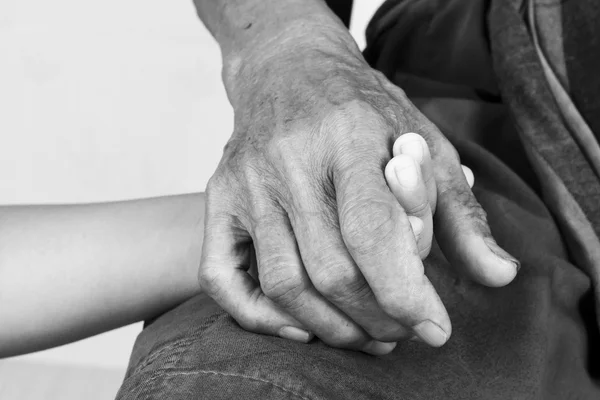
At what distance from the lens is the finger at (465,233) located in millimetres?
367

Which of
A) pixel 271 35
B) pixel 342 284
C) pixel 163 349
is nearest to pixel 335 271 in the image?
pixel 342 284

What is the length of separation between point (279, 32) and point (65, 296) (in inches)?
12.1

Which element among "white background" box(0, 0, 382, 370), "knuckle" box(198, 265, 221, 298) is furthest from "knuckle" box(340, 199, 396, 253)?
"white background" box(0, 0, 382, 370)

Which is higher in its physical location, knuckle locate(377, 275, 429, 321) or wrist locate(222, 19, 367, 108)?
wrist locate(222, 19, 367, 108)

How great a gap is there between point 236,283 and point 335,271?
0.09 meters

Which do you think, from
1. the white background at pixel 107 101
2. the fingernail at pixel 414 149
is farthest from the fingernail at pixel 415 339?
the white background at pixel 107 101

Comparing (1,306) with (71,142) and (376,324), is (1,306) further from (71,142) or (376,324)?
(71,142)

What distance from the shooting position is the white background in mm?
1282

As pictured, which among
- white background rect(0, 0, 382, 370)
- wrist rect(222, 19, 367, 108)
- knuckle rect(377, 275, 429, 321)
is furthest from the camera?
white background rect(0, 0, 382, 370)

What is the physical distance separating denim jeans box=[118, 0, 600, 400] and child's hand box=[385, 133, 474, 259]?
96mm

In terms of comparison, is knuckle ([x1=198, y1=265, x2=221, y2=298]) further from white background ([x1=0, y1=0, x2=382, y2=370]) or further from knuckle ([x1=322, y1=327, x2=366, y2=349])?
white background ([x1=0, y1=0, x2=382, y2=370])

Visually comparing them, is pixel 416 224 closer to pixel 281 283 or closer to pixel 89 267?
pixel 281 283

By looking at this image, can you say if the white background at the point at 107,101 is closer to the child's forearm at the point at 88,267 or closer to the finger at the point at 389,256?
the child's forearm at the point at 88,267

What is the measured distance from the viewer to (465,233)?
1.23 feet
